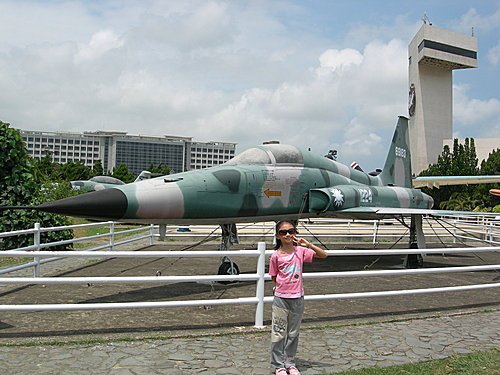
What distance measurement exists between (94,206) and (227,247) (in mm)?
3576

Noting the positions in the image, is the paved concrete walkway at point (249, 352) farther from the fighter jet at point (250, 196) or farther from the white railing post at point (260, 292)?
the fighter jet at point (250, 196)

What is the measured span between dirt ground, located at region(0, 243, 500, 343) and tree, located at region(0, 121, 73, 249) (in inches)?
99.7

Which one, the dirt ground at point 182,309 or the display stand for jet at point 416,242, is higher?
the display stand for jet at point 416,242

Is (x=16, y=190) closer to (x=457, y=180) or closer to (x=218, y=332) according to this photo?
(x=218, y=332)

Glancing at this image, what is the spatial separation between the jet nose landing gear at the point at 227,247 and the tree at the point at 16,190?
6.12m

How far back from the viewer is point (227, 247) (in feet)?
33.5

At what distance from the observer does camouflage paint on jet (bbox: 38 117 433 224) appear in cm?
778

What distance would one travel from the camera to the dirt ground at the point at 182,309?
243 inches

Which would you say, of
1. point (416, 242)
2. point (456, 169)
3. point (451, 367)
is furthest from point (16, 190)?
point (456, 169)

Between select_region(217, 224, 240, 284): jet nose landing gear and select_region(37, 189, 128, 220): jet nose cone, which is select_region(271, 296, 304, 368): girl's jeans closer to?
select_region(37, 189, 128, 220): jet nose cone

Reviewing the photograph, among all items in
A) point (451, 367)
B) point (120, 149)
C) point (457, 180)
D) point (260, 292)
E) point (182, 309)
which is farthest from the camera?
point (120, 149)

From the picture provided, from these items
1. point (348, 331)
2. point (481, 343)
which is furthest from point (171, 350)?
point (481, 343)

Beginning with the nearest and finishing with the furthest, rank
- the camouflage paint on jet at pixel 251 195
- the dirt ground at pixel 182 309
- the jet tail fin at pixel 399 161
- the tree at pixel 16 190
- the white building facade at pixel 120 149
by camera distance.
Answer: the dirt ground at pixel 182 309 → the camouflage paint on jet at pixel 251 195 → the tree at pixel 16 190 → the jet tail fin at pixel 399 161 → the white building facade at pixel 120 149

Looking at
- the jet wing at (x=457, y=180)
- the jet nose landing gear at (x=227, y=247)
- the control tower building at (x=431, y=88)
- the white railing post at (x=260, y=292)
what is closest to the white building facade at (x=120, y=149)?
the control tower building at (x=431, y=88)
